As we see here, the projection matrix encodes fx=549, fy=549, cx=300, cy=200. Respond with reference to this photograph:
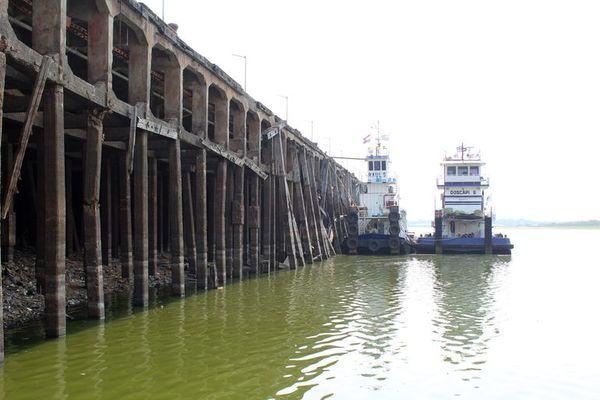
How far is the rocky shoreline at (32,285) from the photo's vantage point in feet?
41.7

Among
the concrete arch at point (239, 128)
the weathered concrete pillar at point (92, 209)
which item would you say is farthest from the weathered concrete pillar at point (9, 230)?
the concrete arch at point (239, 128)

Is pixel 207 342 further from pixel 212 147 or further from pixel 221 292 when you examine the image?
pixel 212 147

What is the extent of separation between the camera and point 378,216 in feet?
139

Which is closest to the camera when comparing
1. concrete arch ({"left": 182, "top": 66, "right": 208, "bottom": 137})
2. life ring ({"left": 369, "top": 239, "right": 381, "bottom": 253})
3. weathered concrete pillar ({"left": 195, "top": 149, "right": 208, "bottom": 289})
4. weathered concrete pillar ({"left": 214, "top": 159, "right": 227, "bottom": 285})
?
weathered concrete pillar ({"left": 195, "top": 149, "right": 208, "bottom": 289})

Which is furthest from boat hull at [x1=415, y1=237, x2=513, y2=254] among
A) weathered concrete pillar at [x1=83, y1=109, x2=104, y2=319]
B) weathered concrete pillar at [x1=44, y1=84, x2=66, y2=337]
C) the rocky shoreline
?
weathered concrete pillar at [x1=44, y1=84, x2=66, y2=337]

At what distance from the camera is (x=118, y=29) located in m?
15.7

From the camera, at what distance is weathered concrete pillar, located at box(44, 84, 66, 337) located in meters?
10.3

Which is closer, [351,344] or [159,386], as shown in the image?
[159,386]

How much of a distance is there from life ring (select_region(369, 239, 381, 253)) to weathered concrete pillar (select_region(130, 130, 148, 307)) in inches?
1063

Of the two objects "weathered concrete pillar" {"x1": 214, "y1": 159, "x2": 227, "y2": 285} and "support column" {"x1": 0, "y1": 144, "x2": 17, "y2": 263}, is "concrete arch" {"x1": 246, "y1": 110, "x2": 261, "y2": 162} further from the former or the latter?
"support column" {"x1": 0, "y1": 144, "x2": 17, "y2": 263}

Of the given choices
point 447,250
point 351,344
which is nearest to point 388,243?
point 447,250

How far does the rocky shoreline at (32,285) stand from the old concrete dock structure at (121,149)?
0.54 metres

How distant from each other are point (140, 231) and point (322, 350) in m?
6.34

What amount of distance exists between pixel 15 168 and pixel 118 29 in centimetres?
781
